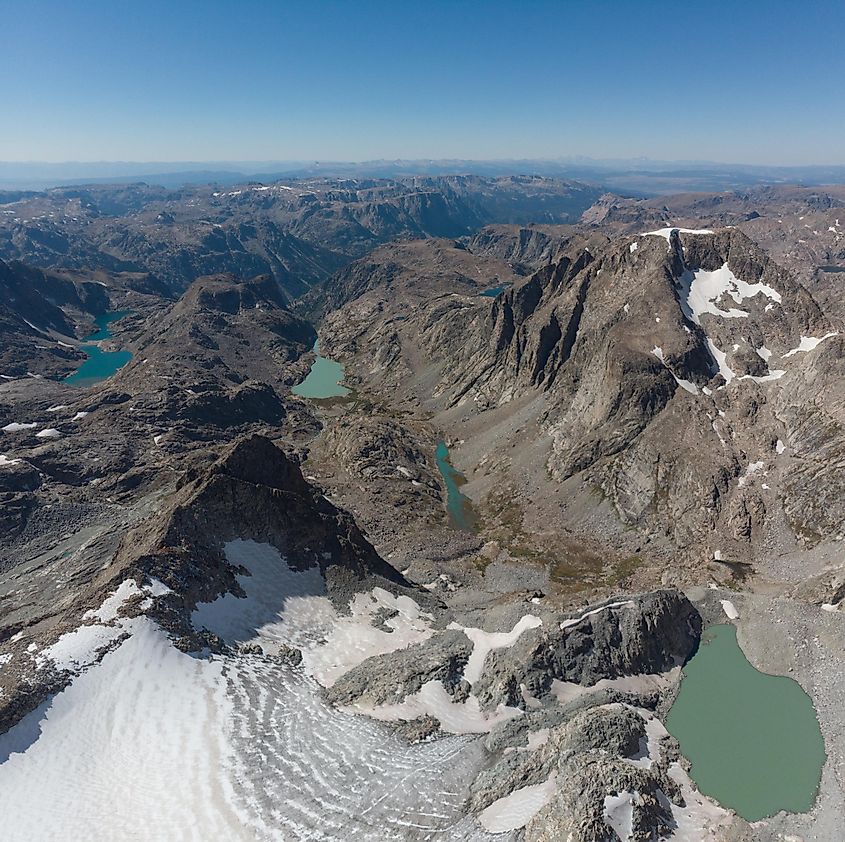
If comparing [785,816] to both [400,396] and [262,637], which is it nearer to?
[262,637]

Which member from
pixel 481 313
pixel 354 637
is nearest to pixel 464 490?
pixel 354 637

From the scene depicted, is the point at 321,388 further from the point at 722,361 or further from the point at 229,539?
the point at 229,539

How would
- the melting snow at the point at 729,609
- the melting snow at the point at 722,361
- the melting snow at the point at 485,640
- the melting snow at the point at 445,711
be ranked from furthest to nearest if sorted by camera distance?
1. the melting snow at the point at 722,361
2. the melting snow at the point at 729,609
3. the melting snow at the point at 485,640
4. the melting snow at the point at 445,711

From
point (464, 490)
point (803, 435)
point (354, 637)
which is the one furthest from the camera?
point (464, 490)

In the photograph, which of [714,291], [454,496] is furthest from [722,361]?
[454,496]

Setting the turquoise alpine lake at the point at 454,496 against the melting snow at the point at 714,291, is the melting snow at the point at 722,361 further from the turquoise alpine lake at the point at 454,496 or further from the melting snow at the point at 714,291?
the turquoise alpine lake at the point at 454,496

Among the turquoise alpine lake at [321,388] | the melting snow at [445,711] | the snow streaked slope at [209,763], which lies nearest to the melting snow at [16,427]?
the turquoise alpine lake at [321,388]

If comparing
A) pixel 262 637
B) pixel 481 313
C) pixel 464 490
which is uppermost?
pixel 481 313
